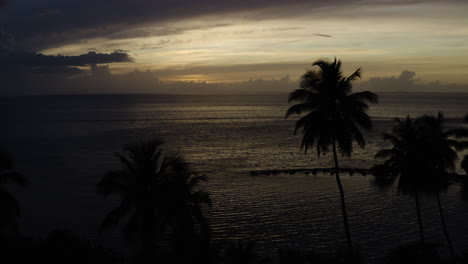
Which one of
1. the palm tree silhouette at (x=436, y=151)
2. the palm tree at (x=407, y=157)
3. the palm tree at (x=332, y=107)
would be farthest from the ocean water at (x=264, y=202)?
the palm tree at (x=332, y=107)

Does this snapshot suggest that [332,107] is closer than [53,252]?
No

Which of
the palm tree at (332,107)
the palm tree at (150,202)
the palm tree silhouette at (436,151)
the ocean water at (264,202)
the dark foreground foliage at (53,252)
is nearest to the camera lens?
the palm tree at (150,202)

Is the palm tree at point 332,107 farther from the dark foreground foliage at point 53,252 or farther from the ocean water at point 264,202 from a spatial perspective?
the dark foreground foliage at point 53,252

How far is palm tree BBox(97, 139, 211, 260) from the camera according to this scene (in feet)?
56.4

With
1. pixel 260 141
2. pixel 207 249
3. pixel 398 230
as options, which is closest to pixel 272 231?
pixel 398 230

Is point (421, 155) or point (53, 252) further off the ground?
point (421, 155)

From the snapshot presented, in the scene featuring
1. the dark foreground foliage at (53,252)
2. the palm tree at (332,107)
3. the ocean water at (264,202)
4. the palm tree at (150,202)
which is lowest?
the ocean water at (264,202)

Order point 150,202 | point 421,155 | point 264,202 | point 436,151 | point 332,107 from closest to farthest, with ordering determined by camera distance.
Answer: point 150,202 < point 332,107 < point 421,155 < point 436,151 < point 264,202

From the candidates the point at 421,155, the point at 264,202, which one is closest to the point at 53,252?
the point at 421,155

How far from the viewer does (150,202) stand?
17.6 meters

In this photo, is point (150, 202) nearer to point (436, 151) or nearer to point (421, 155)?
point (421, 155)

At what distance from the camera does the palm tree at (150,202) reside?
17.2m

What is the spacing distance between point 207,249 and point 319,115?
9.29 m

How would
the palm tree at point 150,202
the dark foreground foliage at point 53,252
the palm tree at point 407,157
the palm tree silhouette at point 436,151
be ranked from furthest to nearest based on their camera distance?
the palm tree silhouette at point 436,151
the palm tree at point 407,157
the dark foreground foliage at point 53,252
the palm tree at point 150,202
